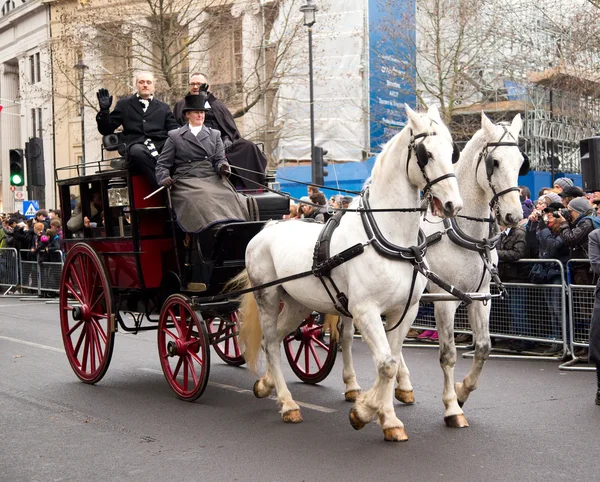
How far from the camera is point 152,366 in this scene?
9695 mm

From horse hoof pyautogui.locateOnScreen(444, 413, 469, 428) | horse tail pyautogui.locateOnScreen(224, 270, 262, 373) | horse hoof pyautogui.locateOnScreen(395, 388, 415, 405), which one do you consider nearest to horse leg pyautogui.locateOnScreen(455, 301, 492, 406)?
horse hoof pyautogui.locateOnScreen(444, 413, 469, 428)

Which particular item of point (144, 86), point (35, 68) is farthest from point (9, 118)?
point (144, 86)

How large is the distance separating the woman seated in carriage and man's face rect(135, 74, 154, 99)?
819 mm

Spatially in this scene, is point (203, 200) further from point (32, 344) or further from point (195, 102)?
point (32, 344)

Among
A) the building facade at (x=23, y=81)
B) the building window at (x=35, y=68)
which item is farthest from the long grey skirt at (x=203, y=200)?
the building window at (x=35, y=68)

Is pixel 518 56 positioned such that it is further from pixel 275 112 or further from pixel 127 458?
pixel 127 458

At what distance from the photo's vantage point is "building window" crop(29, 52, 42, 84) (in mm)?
45372

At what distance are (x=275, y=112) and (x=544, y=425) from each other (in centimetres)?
2478

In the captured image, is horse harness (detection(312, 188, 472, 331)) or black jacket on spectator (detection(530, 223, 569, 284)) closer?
horse harness (detection(312, 188, 472, 331))

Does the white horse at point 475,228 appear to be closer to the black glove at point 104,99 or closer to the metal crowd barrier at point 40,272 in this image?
the black glove at point 104,99

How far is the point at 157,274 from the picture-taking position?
8312 mm

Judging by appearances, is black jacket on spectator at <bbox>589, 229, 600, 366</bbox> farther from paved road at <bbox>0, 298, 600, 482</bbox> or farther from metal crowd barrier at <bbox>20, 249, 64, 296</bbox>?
metal crowd barrier at <bbox>20, 249, 64, 296</bbox>

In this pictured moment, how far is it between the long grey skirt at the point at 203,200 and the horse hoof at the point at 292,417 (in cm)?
179

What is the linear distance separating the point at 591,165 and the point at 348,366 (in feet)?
11.4
